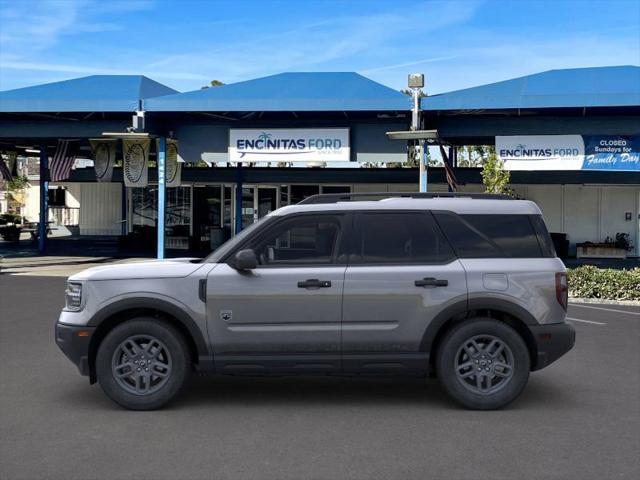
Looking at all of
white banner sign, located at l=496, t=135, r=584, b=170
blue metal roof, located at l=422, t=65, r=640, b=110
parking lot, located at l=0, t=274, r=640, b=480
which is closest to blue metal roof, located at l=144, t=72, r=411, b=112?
blue metal roof, located at l=422, t=65, r=640, b=110

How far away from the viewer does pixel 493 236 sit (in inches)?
231

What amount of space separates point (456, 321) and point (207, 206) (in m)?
23.7

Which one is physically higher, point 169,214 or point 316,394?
point 169,214

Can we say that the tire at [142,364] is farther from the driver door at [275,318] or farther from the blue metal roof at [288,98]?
the blue metal roof at [288,98]

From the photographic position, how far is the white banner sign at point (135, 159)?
69.8 ft

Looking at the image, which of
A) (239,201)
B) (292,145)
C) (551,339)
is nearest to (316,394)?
(551,339)

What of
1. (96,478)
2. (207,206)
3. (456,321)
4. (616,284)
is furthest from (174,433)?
(207,206)

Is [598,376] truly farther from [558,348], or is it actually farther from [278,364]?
[278,364]

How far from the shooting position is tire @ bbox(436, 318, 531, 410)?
5727mm

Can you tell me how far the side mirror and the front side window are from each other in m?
0.24

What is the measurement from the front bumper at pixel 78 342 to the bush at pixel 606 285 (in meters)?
11.0

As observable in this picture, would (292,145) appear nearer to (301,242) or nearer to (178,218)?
(178,218)

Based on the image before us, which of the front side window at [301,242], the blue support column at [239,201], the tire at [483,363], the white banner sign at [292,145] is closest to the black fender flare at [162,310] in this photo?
the front side window at [301,242]

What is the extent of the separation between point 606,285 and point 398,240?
944cm
